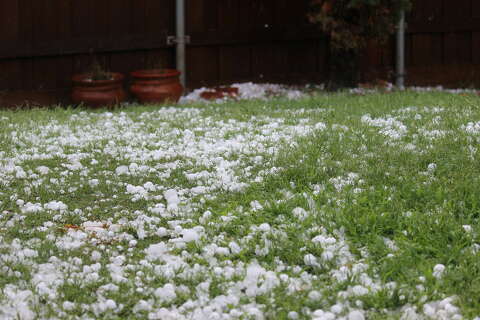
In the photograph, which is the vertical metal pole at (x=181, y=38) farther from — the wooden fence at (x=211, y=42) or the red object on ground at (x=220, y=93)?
the red object on ground at (x=220, y=93)

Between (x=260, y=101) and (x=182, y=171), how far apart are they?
3116mm

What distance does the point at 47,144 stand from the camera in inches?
226

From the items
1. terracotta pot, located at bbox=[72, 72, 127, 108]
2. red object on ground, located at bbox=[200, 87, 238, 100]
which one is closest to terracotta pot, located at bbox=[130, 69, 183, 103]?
terracotta pot, located at bbox=[72, 72, 127, 108]

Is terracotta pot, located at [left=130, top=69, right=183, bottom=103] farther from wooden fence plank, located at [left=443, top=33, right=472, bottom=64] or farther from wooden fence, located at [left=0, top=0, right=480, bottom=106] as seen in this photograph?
wooden fence plank, located at [left=443, top=33, right=472, bottom=64]

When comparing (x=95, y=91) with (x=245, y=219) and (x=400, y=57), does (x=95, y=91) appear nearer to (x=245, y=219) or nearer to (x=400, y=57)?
(x=245, y=219)

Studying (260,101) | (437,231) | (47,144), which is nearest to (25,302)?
(437,231)

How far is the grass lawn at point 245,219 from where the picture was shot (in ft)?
10.0

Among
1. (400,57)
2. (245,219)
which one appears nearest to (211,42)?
(400,57)

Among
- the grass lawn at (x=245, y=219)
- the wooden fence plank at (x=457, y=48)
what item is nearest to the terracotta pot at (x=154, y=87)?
the grass lawn at (x=245, y=219)

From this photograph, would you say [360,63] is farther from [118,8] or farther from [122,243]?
[122,243]

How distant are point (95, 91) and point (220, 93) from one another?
1685 millimetres

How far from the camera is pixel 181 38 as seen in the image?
8.70 metres

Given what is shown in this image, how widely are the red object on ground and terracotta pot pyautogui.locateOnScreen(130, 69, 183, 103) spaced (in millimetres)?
625

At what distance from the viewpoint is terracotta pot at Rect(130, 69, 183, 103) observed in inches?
319
